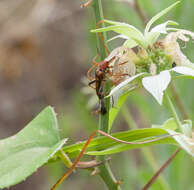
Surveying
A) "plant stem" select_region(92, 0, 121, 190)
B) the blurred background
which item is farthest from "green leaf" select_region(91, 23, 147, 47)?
the blurred background

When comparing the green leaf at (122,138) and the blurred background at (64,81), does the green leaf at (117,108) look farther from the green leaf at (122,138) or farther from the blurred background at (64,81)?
the blurred background at (64,81)

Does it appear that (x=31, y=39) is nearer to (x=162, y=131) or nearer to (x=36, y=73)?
(x=36, y=73)

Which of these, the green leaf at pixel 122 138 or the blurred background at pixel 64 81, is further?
the blurred background at pixel 64 81

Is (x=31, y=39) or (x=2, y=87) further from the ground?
(x=31, y=39)

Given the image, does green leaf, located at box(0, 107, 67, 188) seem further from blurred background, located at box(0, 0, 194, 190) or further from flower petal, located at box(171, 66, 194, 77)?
blurred background, located at box(0, 0, 194, 190)

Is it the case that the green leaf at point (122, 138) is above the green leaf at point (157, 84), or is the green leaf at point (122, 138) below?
below

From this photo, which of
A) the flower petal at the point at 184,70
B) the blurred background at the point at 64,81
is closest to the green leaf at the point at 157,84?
the flower petal at the point at 184,70

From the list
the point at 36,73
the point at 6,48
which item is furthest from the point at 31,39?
the point at 36,73
